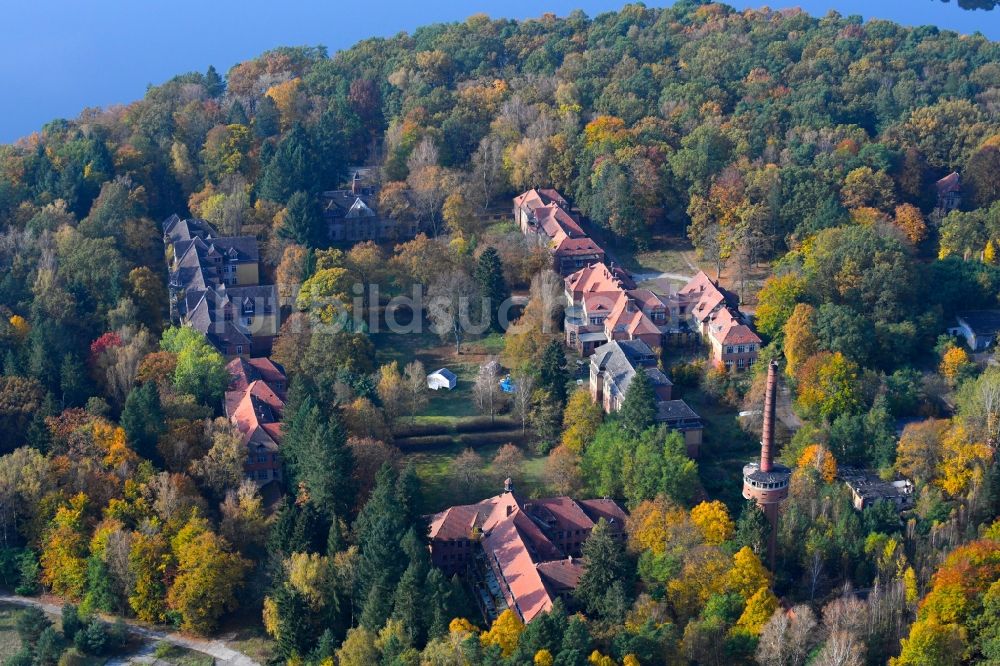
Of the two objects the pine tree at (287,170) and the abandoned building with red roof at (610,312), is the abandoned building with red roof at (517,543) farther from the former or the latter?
the pine tree at (287,170)

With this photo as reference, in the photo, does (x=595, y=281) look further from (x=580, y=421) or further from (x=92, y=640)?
(x=92, y=640)

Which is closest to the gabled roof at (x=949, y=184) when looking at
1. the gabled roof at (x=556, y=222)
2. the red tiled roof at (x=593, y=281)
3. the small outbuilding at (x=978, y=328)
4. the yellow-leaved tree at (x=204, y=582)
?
the small outbuilding at (x=978, y=328)

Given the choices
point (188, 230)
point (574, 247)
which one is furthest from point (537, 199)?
point (188, 230)

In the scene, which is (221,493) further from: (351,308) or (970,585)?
(970,585)

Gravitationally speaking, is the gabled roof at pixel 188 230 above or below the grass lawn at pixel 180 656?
above

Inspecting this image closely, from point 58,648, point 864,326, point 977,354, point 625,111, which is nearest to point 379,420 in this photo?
point 58,648

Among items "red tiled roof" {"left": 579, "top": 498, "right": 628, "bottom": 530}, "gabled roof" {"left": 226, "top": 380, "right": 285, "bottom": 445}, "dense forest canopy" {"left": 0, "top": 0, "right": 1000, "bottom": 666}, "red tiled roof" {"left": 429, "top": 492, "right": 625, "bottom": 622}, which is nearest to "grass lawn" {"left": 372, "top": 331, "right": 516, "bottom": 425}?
"dense forest canopy" {"left": 0, "top": 0, "right": 1000, "bottom": 666}
